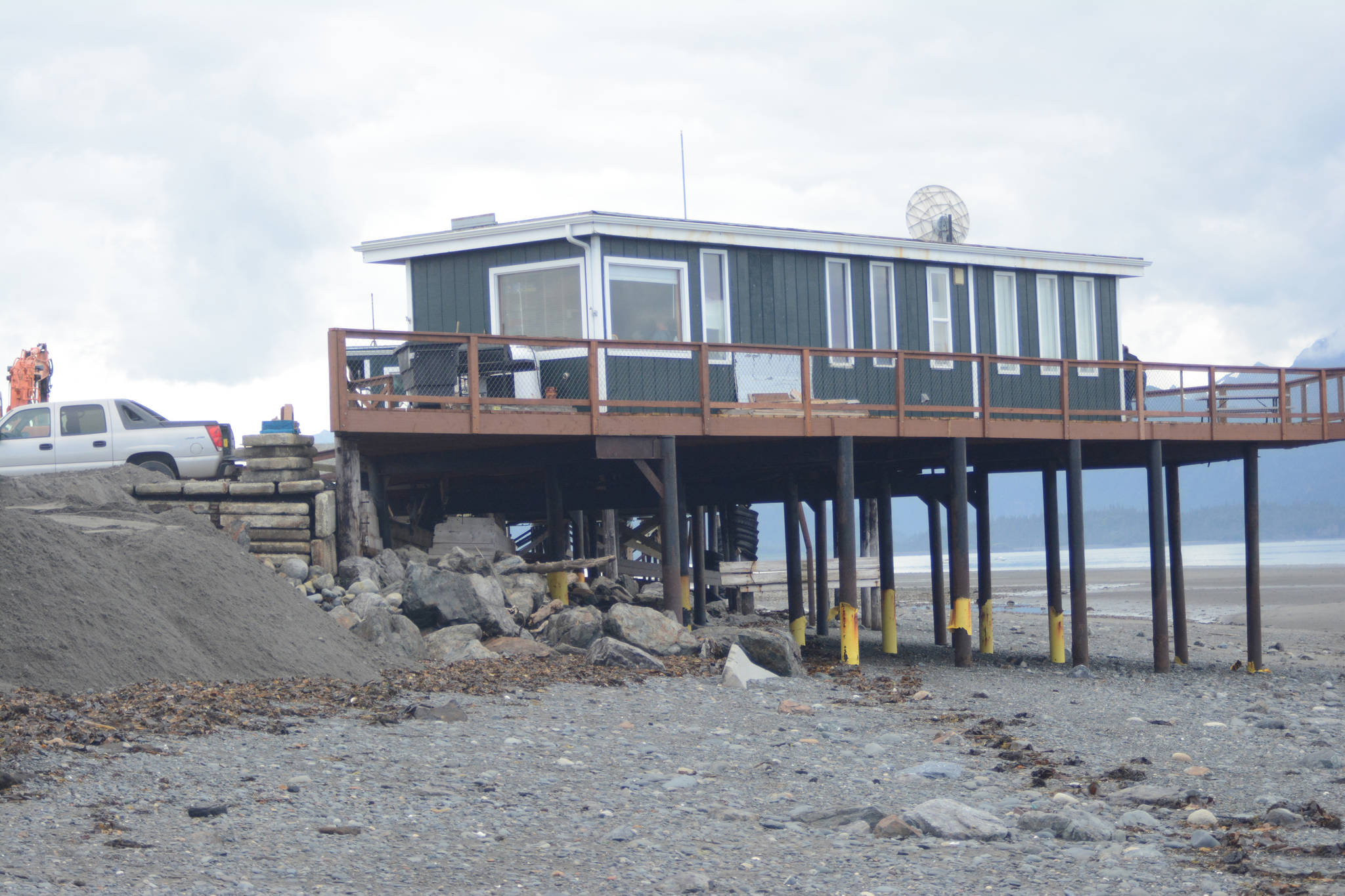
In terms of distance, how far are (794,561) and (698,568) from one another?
5.85ft

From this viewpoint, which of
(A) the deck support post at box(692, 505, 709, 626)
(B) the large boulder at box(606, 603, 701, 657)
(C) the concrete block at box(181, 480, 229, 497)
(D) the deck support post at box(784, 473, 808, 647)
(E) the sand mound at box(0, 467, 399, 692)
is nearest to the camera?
(E) the sand mound at box(0, 467, 399, 692)

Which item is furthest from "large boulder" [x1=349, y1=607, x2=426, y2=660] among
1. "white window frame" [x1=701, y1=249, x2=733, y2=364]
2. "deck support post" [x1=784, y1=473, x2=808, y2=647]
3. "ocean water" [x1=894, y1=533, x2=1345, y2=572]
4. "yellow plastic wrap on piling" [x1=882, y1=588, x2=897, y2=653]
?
"ocean water" [x1=894, y1=533, x2=1345, y2=572]

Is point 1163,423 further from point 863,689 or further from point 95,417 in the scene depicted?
point 95,417

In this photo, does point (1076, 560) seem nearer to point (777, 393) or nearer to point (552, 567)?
point (777, 393)

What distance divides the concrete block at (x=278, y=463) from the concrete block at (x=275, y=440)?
186 millimetres

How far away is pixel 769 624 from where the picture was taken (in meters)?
23.9

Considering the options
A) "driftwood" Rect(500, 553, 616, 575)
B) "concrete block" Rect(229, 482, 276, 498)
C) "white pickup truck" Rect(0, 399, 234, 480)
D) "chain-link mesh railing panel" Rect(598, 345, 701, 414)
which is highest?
"chain-link mesh railing panel" Rect(598, 345, 701, 414)

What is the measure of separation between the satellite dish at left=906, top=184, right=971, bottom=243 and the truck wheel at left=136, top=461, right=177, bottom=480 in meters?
13.0

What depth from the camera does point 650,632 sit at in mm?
13641

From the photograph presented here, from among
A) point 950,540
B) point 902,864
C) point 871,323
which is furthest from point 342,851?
point 871,323

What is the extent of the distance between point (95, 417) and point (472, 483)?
5887mm

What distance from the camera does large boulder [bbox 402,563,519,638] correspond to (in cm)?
1328

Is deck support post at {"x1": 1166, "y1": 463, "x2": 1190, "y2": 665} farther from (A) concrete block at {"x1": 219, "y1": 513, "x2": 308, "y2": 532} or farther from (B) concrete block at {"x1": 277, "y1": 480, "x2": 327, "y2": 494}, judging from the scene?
(A) concrete block at {"x1": 219, "y1": 513, "x2": 308, "y2": 532}

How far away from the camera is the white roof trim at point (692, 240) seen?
1642 centimetres
